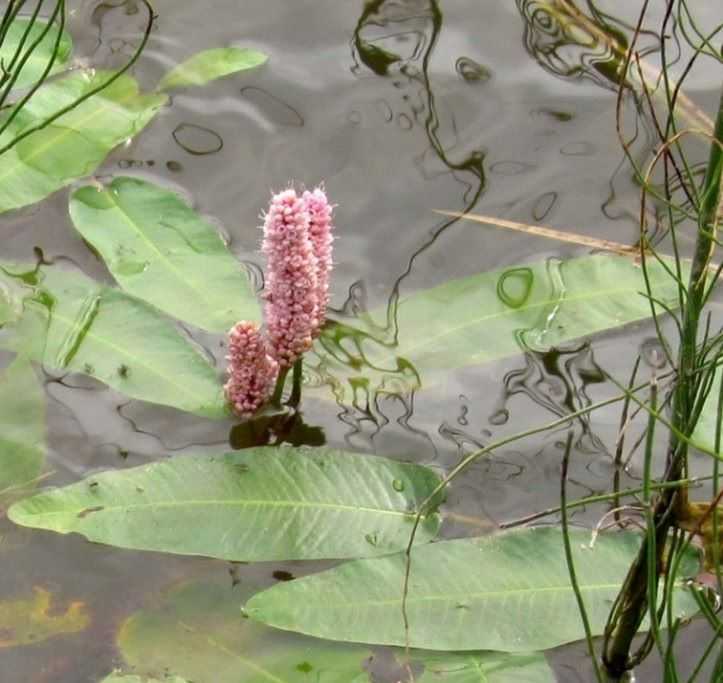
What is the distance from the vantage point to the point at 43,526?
1500mm

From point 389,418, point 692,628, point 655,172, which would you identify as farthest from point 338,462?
point 655,172

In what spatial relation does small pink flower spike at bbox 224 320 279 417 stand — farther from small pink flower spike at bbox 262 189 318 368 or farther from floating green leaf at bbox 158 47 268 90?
floating green leaf at bbox 158 47 268 90

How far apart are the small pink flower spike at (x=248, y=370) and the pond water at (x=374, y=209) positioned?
7 cm

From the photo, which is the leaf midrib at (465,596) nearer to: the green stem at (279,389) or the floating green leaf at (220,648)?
the floating green leaf at (220,648)

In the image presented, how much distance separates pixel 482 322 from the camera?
1.80 m

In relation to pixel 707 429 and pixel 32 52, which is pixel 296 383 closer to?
pixel 707 429

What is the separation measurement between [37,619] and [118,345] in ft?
1.19

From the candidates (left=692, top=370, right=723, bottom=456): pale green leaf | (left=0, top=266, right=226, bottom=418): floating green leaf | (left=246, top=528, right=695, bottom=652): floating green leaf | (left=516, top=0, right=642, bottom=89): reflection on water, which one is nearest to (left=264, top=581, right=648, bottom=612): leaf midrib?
(left=246, top=528, right=695, bottom=652): floating green leaf

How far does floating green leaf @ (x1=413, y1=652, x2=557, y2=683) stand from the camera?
1.42 meters

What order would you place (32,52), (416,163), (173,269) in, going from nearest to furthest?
(173,269) → (32,52) → (416,163)

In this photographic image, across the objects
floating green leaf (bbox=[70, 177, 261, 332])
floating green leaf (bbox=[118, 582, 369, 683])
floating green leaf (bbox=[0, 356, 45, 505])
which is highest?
floating green leaf (bbox=[70, 177, 261, 332])

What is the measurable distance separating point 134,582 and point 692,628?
2.18 feet

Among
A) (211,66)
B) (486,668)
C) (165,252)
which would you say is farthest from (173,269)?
(486,668)

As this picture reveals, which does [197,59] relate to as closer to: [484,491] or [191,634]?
[484,491]
